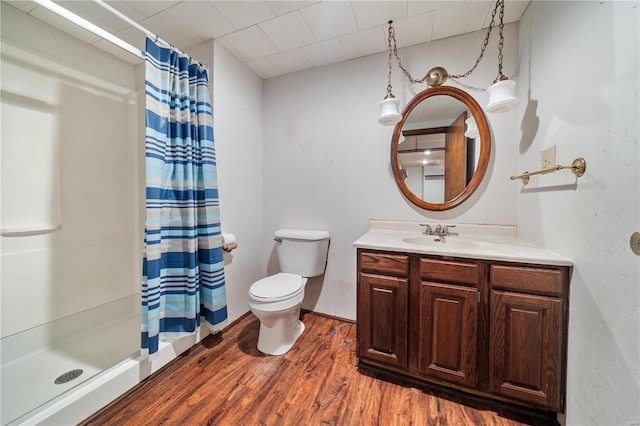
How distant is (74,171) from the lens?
1.79 meters

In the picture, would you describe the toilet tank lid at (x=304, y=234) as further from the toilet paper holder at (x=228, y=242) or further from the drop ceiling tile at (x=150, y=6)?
the drop ceiling tile at (x=150, y=6)

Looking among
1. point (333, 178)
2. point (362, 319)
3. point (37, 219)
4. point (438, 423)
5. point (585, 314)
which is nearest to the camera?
point (585, 314)

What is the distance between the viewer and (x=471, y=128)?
5.47 ft

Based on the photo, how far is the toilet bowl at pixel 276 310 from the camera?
1.52 meters

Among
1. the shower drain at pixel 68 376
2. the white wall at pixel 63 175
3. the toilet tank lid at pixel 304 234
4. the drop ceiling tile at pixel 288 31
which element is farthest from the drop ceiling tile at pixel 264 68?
the shower drain at pixel 68 376

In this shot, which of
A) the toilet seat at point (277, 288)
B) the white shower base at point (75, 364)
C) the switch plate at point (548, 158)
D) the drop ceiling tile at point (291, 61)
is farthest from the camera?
the drop ceiling tile at point (291, 61)

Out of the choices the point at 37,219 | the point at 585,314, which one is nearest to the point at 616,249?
the point at 585,314

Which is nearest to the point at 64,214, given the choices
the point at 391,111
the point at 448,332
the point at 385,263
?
the point at 385,263

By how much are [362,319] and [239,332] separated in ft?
3.48

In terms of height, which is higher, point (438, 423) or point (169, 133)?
point (169, 133)

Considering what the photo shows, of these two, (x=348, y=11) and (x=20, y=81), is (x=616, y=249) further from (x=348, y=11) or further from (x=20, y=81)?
(x=20, y=81)

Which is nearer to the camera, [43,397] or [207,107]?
[43,397]

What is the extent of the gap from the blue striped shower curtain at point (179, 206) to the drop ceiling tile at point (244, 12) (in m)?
0.38

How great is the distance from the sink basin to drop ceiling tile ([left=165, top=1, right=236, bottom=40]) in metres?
1.93
